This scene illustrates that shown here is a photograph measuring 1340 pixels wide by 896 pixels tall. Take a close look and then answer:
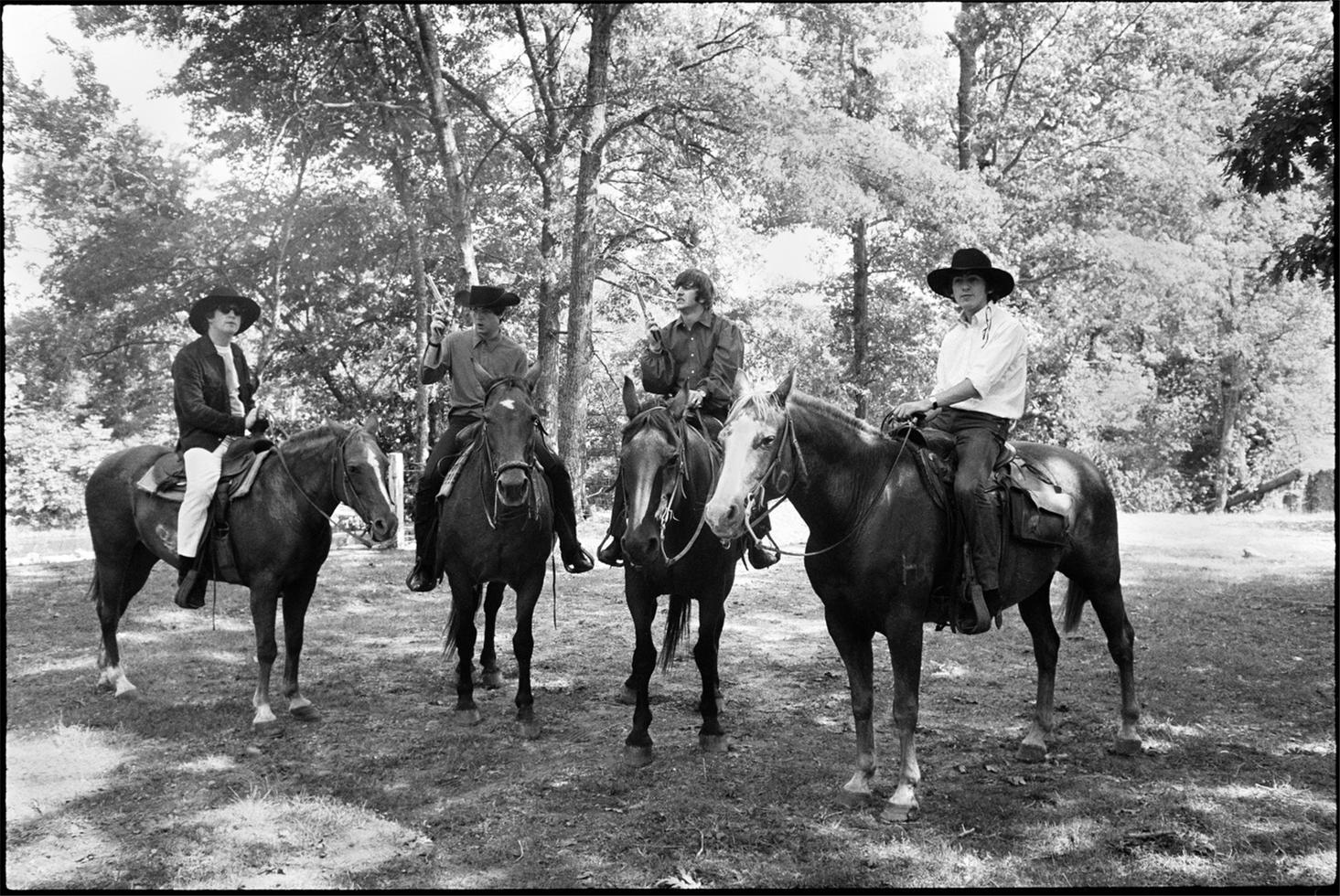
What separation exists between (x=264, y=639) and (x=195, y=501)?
117 centimetres

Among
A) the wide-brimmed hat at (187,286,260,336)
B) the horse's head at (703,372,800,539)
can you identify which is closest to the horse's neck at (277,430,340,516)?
the wide-brimmed hat at (187,286,260,336)

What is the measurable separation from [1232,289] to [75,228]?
1147 inches

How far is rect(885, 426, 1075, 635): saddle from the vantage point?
521 centimetres

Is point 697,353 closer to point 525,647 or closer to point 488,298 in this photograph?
point 488,298

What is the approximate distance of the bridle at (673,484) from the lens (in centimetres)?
528

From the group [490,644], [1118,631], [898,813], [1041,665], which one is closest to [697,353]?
[490,644]

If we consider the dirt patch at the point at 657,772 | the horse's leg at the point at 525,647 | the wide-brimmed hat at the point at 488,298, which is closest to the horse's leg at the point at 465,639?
the dirt patch at the point at 657,772

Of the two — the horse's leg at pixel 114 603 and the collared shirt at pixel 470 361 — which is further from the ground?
the collared shirt at pixel 470 361

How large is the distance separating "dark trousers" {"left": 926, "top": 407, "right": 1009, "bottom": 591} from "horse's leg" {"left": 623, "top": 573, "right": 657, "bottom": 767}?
199 centimetres

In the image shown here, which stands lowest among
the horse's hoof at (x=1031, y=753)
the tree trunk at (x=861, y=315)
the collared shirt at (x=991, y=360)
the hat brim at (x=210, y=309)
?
the horse's hoof at (x=1031, y=753)

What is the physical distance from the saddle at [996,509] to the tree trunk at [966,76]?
2088 centimetres

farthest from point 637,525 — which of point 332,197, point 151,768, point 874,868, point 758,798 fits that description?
point 332,197

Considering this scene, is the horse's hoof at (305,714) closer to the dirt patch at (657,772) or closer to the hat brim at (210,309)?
the dirt patch at (657,772)

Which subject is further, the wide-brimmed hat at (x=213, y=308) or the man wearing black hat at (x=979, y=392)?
the wide-brimmed hat at (x=213, y=308)
